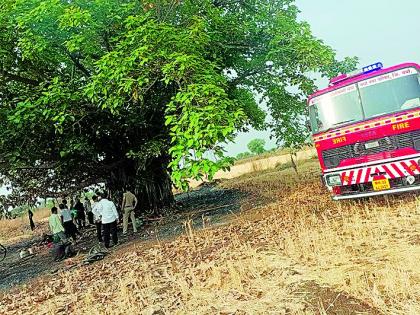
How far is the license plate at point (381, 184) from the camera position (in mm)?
9234

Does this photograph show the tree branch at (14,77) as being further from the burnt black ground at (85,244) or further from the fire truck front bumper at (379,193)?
the fire truck front bumper at (379,193)

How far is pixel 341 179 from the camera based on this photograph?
996cm

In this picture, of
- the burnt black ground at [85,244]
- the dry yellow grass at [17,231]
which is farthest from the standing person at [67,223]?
the dry yellow grass at [17,231]

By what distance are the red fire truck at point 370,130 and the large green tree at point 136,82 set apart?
233 centimetres

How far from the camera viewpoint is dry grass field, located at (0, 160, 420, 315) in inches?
203

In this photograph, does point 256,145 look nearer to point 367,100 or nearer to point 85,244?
point 85,244

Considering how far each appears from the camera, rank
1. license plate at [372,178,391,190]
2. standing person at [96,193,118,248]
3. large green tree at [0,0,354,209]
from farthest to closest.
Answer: standing person at [96,193,118,248], large green tree at [0,0,354,209], license plate at [372,178,391,190]

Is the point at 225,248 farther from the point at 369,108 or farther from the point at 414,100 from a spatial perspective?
the point at 414,100

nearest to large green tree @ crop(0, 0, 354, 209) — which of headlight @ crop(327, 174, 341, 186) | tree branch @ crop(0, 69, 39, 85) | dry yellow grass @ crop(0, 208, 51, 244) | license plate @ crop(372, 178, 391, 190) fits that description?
tree branch @ crop(0, 69, 39, 85)

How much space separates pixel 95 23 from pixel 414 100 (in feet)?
28.6

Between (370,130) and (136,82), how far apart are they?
6.45 metres

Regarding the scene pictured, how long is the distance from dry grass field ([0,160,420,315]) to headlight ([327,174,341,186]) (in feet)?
2.12

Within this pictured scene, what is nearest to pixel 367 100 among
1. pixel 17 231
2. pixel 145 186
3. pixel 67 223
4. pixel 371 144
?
pixel 371 144

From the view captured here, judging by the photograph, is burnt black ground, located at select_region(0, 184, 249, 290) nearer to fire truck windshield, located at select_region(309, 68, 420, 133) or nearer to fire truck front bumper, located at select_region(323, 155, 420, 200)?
fire truck front bumper, located at select_region(323, 155, 420, 200)
